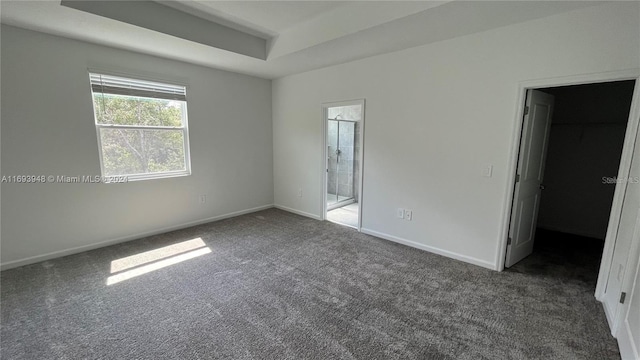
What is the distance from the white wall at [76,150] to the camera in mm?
2799

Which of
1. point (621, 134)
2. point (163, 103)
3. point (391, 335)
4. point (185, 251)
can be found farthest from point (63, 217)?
point (621, 134)

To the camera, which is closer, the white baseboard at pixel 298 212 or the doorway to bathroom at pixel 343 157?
the white baseboard at pixel 298 212

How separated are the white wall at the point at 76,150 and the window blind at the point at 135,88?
0.10 metres

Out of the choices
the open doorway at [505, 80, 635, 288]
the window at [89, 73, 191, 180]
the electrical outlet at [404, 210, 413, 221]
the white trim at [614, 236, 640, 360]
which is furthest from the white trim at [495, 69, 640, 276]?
the window at [89, 73, 191, 180]

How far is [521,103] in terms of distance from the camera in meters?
2.61

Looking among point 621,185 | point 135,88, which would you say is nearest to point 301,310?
point 621,185

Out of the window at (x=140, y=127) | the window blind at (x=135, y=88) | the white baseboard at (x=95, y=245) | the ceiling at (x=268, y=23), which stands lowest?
the white baseboard at (x=95, y=245)

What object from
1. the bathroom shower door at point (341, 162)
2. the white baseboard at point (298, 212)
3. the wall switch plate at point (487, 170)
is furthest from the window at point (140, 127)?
the wall switch plate at point (487, 170)

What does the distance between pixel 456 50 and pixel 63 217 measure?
489 centimetres

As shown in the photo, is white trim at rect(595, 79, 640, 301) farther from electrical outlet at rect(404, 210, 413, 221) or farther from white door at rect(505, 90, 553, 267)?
electrical outlet at rect(404, 210, 413, 221)

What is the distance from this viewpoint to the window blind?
3.24m

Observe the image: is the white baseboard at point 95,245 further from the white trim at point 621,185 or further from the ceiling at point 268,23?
the white trim at point 621,185

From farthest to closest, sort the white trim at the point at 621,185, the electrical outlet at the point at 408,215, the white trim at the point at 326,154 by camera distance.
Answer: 1. the white trim at the point at 326,154
2. the electrical outlet at the point at 408,215
3. the white trim at the point at 621,185

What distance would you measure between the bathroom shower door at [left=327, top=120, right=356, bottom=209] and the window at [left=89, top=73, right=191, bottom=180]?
296cm
